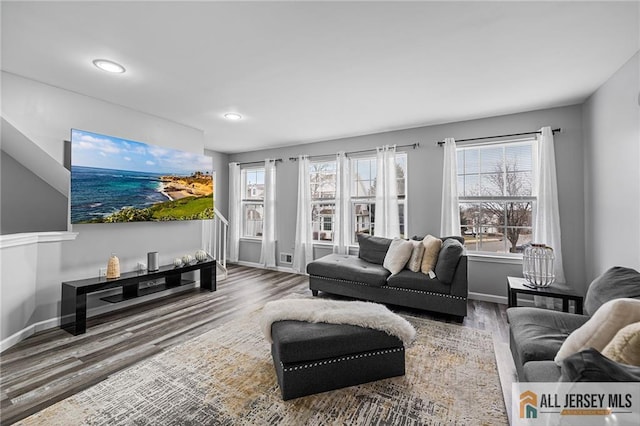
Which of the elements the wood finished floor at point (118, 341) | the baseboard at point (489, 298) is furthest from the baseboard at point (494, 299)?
the wood finished floor at point (118, 341)

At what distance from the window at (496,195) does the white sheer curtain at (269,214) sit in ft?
11.4

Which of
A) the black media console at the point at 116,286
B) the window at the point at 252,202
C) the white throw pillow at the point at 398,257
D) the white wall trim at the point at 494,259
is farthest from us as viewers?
the window at the point at 252,202

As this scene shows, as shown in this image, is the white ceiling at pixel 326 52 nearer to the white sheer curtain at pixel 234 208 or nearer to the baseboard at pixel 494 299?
the baseboard at pixel 494 299

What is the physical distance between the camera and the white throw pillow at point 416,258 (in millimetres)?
3525

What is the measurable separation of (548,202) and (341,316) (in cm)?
321

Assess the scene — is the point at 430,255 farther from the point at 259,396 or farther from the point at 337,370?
the point at 259,396

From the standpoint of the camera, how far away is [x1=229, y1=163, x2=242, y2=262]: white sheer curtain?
6305mm

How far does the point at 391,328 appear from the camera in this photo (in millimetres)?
2021

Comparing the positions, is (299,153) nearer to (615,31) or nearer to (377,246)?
(377,246)

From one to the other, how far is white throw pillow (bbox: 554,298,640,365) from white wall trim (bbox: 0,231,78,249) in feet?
13.7

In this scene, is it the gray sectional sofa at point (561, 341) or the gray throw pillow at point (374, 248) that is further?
the gray throw pillow at point (374, 248)

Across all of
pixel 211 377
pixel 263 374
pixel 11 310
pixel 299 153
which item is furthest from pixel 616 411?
pixel 299 153

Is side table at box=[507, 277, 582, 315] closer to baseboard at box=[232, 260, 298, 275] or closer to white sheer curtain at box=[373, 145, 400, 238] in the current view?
white sheer curtain at box=[373, 145, 400, 238]

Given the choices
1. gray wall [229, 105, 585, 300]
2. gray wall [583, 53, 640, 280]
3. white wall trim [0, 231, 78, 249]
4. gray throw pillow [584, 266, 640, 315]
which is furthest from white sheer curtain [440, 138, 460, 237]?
white wall trim [0, 231, 78, 249]
